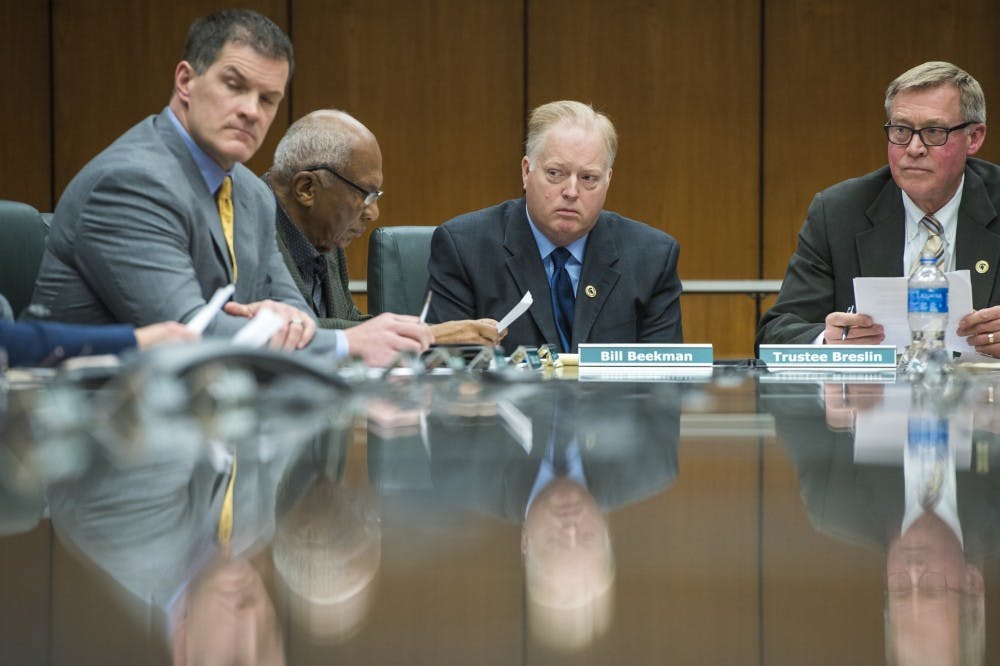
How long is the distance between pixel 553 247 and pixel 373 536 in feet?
8.22

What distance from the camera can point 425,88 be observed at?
665cm

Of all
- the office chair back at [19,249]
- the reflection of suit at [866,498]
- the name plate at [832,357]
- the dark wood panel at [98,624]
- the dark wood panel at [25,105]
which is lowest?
the dark wood panel at [98,624]

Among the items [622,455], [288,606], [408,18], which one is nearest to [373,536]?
[288,606]

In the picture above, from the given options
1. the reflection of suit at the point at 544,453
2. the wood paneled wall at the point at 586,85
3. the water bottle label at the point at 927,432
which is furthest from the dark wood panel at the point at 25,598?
the wood paneled wall at the point at 586,85

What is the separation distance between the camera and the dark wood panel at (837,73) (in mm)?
6539

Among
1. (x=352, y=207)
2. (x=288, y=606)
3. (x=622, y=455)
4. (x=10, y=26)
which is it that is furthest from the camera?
(x=10, y=26)

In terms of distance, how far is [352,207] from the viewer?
330cm

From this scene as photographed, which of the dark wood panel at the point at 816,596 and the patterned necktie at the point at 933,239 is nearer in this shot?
the dark wood panel at the point at 816,596

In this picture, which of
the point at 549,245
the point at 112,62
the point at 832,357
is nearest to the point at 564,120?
the point at 549,245

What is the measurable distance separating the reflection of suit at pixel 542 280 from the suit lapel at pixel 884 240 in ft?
1.66

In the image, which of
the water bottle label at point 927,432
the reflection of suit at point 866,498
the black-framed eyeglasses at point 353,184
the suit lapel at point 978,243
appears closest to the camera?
the reflection of suit at point 866,498

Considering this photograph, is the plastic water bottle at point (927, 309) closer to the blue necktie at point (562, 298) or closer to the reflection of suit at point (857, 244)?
the reflection of suit at point (857, 244)

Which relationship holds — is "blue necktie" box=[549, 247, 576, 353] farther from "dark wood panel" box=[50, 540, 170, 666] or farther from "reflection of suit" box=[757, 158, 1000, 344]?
"dark wood panel" box=[50, 540, 170, 666]

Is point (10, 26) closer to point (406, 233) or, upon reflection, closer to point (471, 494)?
point (406, 233)
